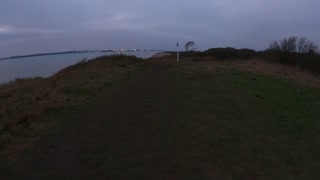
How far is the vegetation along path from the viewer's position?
7.34 metres

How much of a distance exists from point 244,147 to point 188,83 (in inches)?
469

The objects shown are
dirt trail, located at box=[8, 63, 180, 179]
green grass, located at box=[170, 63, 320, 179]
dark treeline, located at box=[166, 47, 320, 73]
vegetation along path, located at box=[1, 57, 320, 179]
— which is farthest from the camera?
dark treeline, located at box=[166, 47, 320, 73]

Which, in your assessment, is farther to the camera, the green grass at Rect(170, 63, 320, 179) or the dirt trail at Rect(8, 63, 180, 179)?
the green grass at Rect(170, 63, 320, 179)

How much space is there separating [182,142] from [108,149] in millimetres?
1384

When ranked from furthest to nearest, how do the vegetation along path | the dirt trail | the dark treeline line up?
the dark treeline → the vegetation along path → the dirt trail

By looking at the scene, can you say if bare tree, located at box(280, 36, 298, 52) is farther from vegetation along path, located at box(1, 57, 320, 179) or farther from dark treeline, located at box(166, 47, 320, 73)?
vegetation along path, located at box(1, 57, 320, 179)

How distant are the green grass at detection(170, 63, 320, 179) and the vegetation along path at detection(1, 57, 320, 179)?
0.06 ft

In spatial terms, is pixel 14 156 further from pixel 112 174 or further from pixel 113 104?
pixel 113 104

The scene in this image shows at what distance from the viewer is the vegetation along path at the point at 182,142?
24.1ft

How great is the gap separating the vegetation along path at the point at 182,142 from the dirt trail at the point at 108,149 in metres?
0.01

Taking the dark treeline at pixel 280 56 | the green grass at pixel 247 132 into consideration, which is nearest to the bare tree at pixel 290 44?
the dark treeline at pixel 280 56

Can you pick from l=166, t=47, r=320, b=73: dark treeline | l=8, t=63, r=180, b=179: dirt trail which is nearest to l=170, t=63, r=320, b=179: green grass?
l=8, t=63, r=180, b=179: dirt trail

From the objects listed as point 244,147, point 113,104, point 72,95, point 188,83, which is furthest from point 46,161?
point 188,83

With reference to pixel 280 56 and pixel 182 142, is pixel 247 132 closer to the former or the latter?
pixel 182 142
